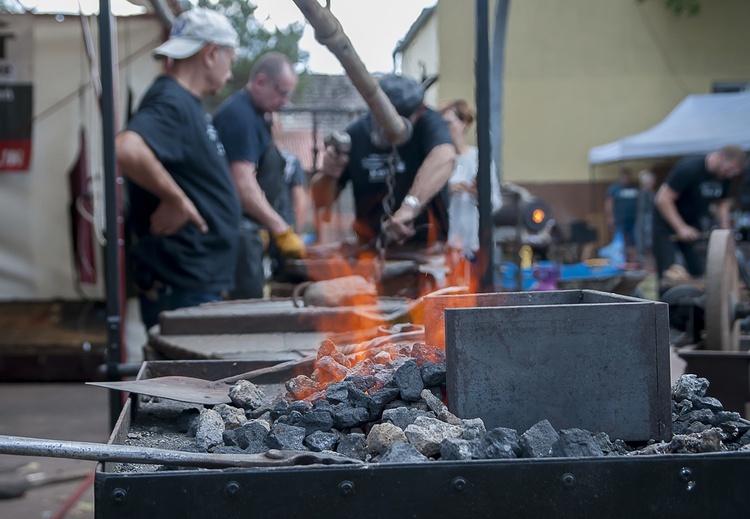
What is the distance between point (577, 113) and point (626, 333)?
18.3 meters

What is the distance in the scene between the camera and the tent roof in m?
14.5

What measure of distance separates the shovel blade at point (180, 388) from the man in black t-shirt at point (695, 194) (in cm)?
701

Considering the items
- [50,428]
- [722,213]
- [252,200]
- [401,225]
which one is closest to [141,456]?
[401,225]

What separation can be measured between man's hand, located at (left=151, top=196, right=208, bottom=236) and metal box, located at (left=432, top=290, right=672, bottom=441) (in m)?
2.78

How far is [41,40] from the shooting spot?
6.70m

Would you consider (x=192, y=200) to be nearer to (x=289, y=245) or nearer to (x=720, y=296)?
(x=289, y=245)

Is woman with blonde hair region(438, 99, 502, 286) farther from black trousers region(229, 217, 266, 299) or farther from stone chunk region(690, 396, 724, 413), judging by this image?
stone chunk region(690, 396, 724, 413)

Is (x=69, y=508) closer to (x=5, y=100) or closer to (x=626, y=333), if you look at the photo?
(x=626, y=333)

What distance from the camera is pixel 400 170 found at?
5.10 meters

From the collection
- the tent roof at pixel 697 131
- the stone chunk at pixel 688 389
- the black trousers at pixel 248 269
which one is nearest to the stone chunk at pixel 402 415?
the stone chunk at pixel 688 389

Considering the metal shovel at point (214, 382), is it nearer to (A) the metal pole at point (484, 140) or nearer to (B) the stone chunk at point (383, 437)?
(B) the stone chunk at point (383, 437)

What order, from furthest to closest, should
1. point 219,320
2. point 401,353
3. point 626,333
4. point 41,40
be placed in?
point 41,40 < point 219,320 < point 401,353 < point 626,333

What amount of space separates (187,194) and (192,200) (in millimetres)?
39

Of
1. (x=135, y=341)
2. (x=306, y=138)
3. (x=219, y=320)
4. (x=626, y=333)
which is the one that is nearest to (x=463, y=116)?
(x=135, y=341)
